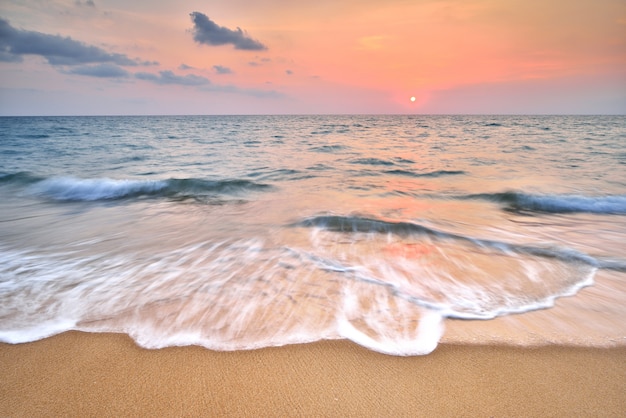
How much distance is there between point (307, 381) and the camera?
2.02m

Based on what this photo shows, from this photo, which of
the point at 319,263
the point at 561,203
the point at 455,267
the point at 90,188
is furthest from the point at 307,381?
the point at 90,188

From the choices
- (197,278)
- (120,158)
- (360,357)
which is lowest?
(120,158)

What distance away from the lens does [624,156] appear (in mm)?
14609

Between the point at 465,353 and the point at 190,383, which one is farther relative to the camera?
the point at 465,353

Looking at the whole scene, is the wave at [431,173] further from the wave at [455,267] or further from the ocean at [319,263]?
the wave at [455,267]

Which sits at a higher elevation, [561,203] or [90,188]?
[561,203]

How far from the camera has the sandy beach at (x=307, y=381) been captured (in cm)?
181

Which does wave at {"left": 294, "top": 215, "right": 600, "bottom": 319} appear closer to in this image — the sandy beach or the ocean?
the ocean

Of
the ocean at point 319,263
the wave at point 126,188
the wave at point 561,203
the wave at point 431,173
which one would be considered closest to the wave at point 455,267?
Answer: the ocean at point 319,263

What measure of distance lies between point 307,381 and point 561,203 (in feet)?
26.1

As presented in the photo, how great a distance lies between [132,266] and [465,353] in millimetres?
3603

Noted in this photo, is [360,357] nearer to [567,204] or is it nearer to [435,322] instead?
[435,322]

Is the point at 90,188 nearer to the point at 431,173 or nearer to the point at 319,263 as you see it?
the point at 319,263

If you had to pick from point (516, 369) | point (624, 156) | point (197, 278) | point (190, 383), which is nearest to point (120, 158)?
point (197, 278)
